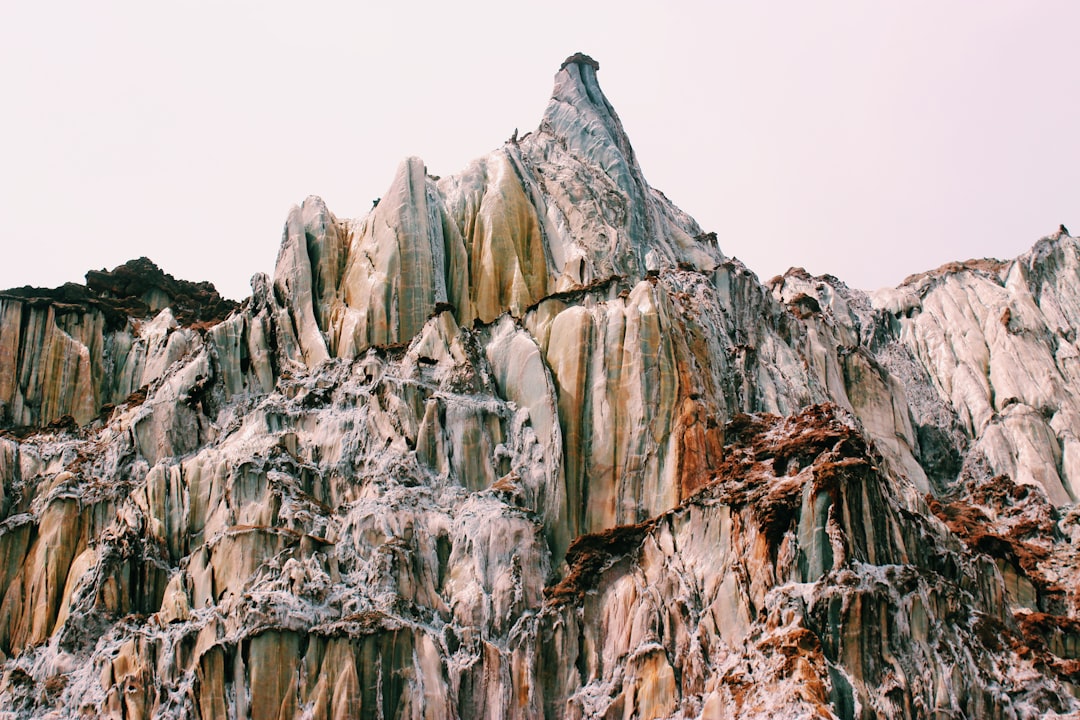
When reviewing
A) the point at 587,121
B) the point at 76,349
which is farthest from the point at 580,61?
the point at 76,349

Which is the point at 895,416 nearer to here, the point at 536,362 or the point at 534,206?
the point at 534,206

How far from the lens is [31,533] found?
2073 inches

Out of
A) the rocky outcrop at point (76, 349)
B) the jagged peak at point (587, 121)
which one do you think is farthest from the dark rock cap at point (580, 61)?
the rocky outcrop at point (76, 349)

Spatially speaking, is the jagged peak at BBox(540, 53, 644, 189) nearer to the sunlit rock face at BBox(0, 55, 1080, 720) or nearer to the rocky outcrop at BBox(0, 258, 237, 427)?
the sunlit rock face at BBox(0, 55, 1080, 720)

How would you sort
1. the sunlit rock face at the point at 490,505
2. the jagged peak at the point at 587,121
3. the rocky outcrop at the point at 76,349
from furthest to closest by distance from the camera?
the jagged peak at the point at 587,121 → the rocky outcrop at the point at 76,349 → the sunlit rock face at the point at 490,505

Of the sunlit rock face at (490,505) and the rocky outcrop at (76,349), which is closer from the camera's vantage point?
the sunlit rock face at (490,505)

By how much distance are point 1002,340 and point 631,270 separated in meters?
36.8

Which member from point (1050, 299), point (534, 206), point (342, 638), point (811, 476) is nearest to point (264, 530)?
point (342, 638)

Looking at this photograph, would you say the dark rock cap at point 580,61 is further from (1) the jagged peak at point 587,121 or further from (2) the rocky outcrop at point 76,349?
(2) the rocky outcrop at point 76,349

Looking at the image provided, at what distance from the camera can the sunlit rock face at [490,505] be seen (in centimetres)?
4278

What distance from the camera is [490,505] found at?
48.6 m

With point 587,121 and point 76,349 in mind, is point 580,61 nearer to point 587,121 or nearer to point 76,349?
point 587,121

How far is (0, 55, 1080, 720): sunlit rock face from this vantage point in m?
42.8

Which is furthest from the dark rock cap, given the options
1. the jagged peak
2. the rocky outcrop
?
the rocky outcrop
